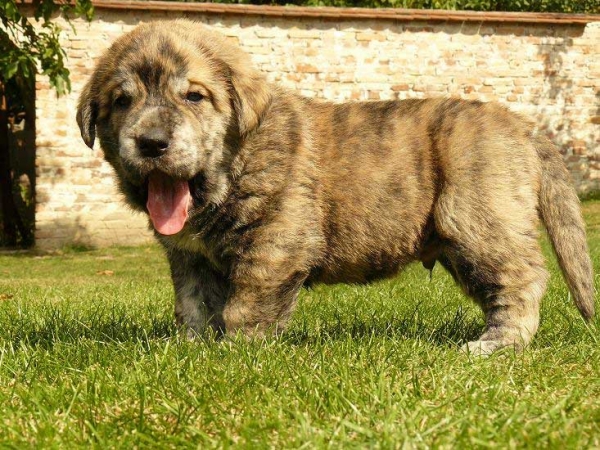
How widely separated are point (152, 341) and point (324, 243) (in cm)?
100

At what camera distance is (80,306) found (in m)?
6.21

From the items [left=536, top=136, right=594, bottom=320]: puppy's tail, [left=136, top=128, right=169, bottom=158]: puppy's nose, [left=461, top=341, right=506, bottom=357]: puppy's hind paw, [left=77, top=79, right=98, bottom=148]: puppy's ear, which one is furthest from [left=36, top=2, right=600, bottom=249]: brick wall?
[left=461, top=341, right=506, bottom=357]: puppy's hind paw

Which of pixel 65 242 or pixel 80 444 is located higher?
pixel 80 444

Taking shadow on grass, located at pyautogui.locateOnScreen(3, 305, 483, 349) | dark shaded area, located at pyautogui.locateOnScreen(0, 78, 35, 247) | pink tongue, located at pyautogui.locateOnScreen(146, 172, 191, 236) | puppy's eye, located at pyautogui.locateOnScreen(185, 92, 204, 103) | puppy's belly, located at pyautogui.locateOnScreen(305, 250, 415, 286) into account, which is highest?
puppy's eye, located at pyautogui.locateOnScreen(185, 92, 204, 103)

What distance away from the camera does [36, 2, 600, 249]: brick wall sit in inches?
526

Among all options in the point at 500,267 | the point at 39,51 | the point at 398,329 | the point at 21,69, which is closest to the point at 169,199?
the point at 398,329

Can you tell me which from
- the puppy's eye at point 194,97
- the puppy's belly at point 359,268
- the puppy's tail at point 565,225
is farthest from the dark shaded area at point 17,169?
the puppy's tail at point 565,225

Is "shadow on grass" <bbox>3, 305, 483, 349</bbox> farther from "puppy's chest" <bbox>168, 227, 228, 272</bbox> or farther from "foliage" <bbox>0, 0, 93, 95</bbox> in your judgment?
"foliage" <bbox>0, 0, 93, 95</bbox>

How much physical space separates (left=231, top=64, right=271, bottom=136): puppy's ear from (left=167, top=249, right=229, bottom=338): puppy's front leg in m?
0.76

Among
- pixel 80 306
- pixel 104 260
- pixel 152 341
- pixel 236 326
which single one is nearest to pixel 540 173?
pixel 236 326

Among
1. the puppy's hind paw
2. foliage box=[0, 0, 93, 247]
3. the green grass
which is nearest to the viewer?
the green grass

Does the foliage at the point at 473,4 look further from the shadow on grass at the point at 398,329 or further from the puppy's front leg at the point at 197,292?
the puppy's front leg at the point at 197,292

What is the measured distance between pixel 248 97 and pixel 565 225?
1763 mm

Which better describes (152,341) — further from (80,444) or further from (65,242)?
(65,242)
